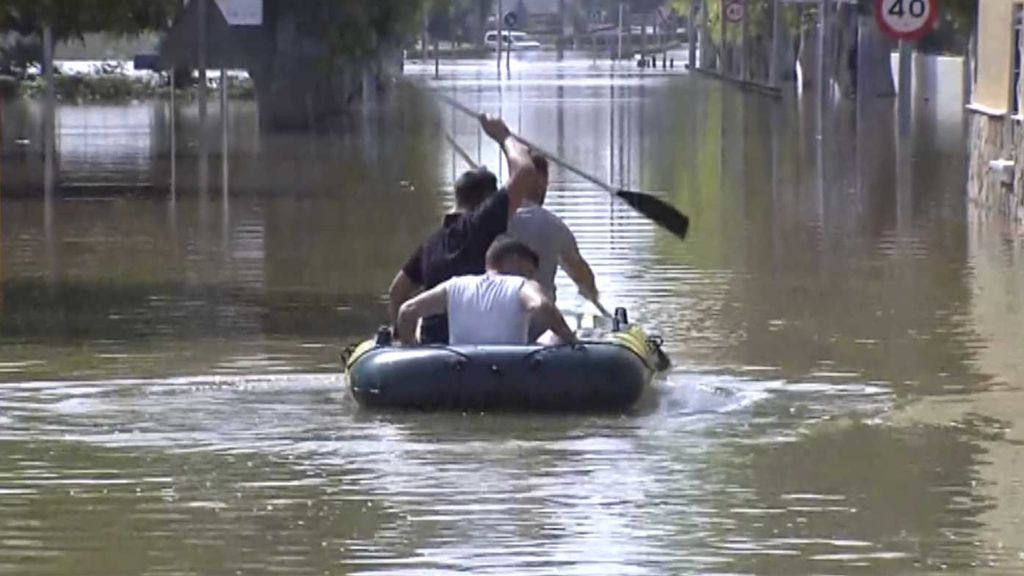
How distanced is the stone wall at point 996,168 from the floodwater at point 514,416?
1.37 feet

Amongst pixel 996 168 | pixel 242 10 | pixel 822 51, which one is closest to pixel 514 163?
pixel 996 168

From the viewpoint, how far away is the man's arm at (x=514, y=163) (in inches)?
571

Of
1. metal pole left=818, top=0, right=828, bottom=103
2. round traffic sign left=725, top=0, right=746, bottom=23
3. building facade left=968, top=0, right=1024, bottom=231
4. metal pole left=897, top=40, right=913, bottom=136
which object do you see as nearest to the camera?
building facade left=968, top=0, right=1024, bottom=231

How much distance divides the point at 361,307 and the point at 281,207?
9.79 meters

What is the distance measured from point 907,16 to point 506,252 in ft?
57.7

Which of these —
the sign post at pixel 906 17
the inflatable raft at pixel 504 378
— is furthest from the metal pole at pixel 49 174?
the sign post at pixel 906 17

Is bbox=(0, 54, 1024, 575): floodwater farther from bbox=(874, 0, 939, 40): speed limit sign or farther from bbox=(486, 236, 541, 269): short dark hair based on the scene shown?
bbox=(874, 0, 939, 40): speed limit sign

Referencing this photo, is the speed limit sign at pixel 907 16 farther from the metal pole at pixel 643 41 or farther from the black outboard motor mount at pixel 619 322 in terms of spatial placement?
the metal pole at pixel 643 41

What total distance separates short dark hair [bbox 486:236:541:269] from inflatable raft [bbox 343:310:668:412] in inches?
20.3

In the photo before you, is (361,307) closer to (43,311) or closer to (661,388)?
(43,311)

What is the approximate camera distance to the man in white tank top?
13.7 meters

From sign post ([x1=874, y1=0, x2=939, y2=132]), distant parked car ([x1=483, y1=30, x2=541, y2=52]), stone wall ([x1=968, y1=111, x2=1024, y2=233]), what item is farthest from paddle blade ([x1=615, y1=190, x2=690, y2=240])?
distant parked car ([x1=483, y1=30, x2=541, y2=52])

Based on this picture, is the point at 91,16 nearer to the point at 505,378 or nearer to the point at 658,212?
the point at 658,212

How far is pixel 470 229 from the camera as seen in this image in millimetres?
14422
